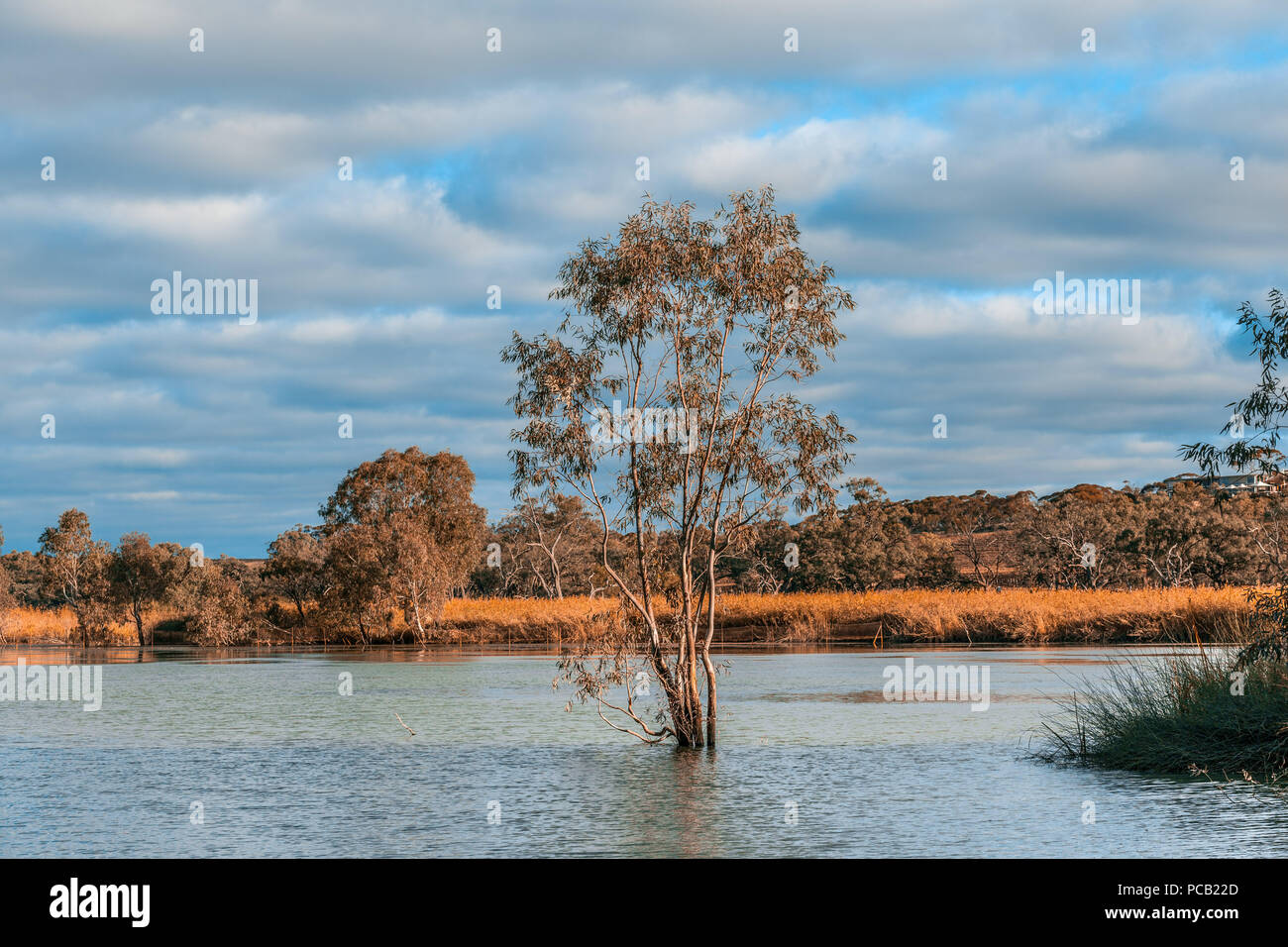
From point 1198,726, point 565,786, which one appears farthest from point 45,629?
point 1198,726

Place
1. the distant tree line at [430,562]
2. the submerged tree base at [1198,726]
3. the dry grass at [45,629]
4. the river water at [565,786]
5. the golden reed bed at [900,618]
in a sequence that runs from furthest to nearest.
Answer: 1. the dry grass at [45,629]
2. the distant tree line at [430,562]
3. the golden reed bed at [900,618]
4. the submerged tree base at [1198,726]
5. the river water at [565,786]

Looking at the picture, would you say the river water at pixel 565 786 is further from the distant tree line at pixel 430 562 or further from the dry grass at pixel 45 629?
the dry grass at pixel 45 629

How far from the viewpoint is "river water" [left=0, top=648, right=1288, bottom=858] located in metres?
13.1

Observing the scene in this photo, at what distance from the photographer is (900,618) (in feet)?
186

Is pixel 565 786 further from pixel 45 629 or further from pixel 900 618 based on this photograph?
pixel 45 629

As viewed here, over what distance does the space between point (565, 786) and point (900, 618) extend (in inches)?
1633

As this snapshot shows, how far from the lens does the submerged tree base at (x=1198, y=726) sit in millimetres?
16172

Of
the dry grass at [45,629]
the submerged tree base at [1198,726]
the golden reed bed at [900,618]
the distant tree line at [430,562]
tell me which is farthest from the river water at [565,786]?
the dry grass at [45,629]

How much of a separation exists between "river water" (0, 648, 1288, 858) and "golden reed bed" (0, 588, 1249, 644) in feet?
63.6

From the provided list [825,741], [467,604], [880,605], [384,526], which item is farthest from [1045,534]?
[825,741]

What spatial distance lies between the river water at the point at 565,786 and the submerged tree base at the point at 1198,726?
2.03ft

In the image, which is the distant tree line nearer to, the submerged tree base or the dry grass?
the dry grass
